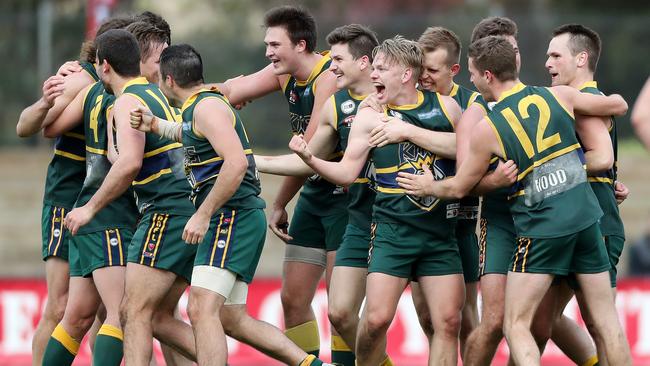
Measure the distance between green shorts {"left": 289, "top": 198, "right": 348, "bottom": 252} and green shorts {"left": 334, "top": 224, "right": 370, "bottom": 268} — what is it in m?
0.42

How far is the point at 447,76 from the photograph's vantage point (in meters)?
8.23

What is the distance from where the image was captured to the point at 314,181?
29.6 ft

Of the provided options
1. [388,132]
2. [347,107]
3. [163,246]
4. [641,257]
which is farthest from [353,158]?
[641,257]

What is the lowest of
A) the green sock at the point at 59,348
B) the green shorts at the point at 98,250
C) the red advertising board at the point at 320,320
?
the red advertising board at the point at 320,320

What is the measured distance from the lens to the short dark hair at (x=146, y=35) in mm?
8523

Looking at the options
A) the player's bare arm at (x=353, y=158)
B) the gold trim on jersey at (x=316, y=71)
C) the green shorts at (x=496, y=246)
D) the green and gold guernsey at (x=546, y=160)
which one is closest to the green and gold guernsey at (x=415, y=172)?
the player's bare arm at (x=353, y=158)

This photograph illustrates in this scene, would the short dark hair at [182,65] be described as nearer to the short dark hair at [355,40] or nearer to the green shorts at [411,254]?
the short dark hair at [355,40]

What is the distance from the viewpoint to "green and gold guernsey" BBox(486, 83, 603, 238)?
24.4 ft

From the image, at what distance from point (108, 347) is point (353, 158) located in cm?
206

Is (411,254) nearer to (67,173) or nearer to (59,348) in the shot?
(59,348)

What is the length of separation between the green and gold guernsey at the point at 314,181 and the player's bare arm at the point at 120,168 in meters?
1.50

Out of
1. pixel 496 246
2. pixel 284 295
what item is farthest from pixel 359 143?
pixel 284 295

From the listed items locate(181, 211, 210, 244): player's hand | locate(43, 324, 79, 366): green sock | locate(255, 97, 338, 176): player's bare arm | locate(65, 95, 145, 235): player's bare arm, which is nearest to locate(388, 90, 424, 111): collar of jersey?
locate(255, 97, 338, 176): player's bare arm

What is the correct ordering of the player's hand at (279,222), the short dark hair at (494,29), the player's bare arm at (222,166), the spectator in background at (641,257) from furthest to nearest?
the spectator in background at (641,257), the player's hand at (279,222), the short dark hair at (494,29), the player's bare arm at (222,166)
